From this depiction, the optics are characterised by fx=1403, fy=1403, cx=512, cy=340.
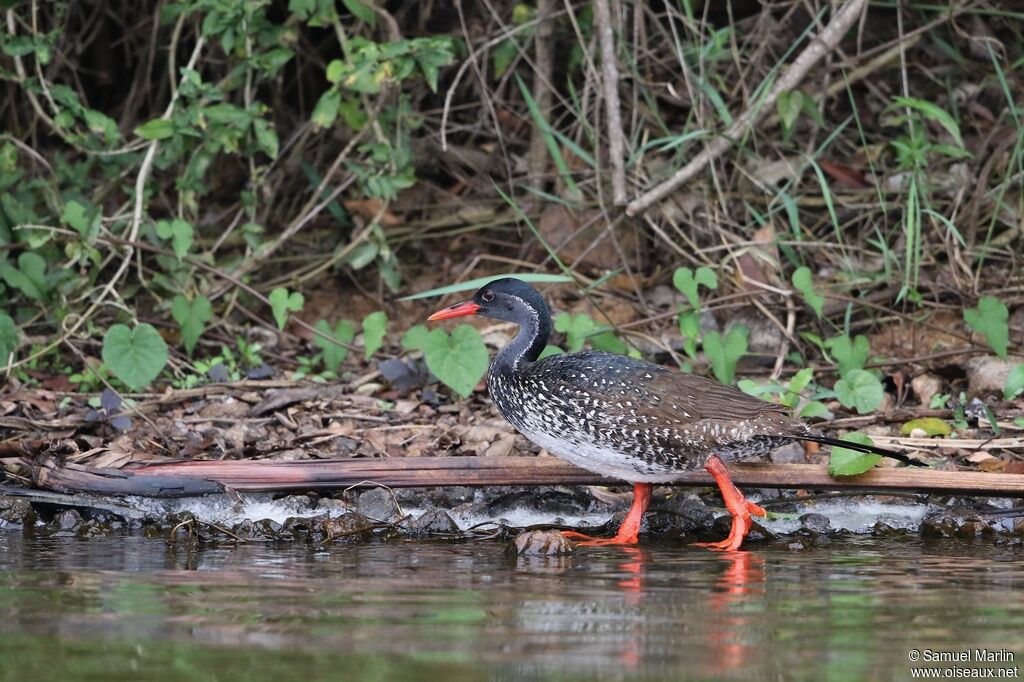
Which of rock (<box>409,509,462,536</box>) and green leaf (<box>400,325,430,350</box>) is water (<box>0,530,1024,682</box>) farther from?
green leaf (<box>400,325,430,350</box>)

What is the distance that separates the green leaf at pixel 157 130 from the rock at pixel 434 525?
3.00 meters

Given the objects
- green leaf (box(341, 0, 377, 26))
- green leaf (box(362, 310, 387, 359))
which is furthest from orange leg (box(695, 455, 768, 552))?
green leaf (box(341, 0, 377, 26))

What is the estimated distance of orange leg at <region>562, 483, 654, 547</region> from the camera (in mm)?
6117

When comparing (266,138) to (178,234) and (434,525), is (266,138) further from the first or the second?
(434,525)

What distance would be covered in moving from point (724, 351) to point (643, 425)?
4.42 ft

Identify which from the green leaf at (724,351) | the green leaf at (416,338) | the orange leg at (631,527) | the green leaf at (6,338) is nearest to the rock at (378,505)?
the orange leg at (631,527)

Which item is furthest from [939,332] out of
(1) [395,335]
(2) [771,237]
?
(1) [395,335]

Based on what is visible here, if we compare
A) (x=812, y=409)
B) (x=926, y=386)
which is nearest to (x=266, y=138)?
(x=812, y=409)

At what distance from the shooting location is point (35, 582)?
16.5 ft

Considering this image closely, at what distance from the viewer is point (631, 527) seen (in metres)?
6.22

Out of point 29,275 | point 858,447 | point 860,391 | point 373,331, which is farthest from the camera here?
point 29,275

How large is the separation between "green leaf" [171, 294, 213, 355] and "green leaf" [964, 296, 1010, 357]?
4.22 meters

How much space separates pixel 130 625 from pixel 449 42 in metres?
4.49

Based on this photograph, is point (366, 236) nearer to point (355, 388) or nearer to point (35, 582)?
point (355, 388)
